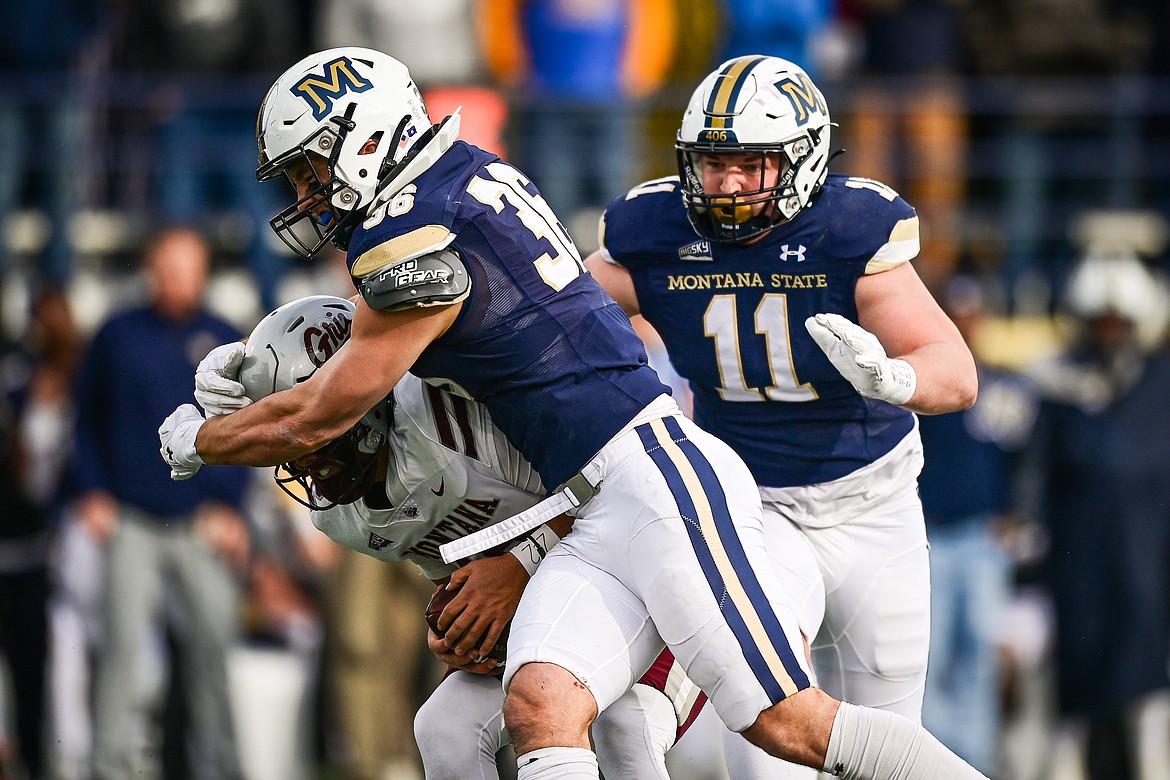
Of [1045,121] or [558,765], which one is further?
[1045,121]

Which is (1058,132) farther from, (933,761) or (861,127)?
(933,761)

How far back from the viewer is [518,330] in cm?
470

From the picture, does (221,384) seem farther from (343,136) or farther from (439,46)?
(439,46)

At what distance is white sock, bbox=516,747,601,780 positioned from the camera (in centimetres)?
442

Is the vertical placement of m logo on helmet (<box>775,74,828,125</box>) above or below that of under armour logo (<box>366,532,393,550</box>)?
above

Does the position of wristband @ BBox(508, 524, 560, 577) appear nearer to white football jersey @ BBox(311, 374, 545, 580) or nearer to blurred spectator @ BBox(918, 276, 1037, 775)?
white football jersey @ BBox(311, 374, 545, 580)

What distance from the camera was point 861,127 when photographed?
10180mm

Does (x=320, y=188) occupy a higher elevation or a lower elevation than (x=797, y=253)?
higher

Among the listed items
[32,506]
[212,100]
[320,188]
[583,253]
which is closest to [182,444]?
[320,188]

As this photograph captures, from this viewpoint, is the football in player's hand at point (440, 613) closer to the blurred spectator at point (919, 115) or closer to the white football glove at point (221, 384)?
the white football glove at point (221, 384)

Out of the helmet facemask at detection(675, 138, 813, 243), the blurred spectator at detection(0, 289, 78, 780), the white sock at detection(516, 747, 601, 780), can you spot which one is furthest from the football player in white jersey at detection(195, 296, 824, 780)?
the blurred spectator at detection(0, 289, 78, 780)

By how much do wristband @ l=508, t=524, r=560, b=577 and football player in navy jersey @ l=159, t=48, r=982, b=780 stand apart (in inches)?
5.6

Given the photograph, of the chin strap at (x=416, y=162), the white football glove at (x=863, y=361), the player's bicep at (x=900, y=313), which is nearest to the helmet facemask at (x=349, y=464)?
the chin strap at (x=416, y=162)

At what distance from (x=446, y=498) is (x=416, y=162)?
911mm
